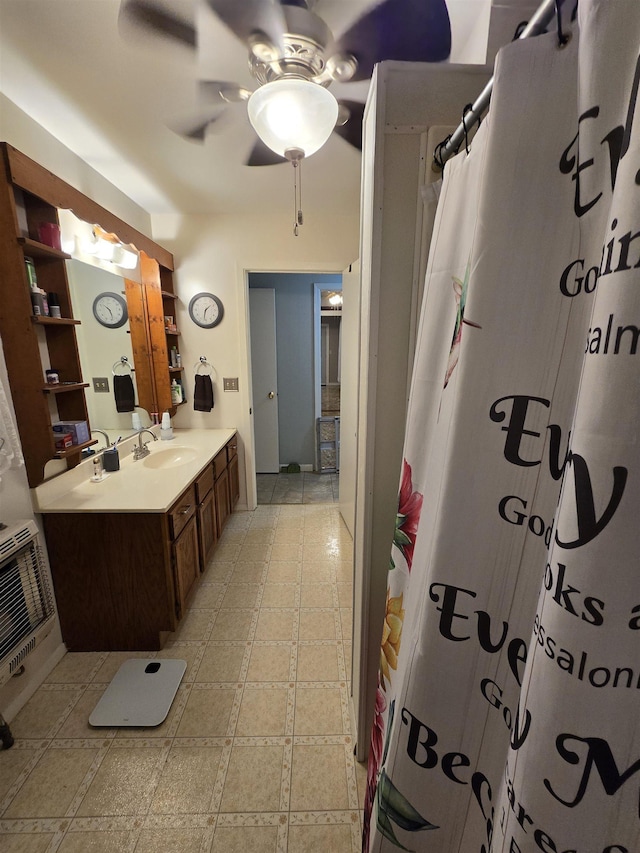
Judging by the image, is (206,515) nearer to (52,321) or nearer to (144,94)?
(52,321)

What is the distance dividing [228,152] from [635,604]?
2.30 meters

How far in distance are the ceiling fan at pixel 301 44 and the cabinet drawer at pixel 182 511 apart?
1.61m

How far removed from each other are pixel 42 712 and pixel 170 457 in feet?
4.61

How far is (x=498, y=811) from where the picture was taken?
484 millimetres

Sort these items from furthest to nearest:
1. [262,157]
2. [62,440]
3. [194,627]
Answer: [194,627]
[262,157]
[62,440]

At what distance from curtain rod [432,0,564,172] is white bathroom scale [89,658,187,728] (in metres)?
2.18

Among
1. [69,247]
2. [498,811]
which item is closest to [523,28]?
[498,811]

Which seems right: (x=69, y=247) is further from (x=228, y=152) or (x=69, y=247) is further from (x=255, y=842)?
(x=255, y=842)

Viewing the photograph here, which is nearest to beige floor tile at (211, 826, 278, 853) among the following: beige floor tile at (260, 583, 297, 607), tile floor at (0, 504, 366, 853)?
tile floor at (0, 504, 366, 853)

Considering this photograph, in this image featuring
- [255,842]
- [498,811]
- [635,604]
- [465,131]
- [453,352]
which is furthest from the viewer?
[255,842]

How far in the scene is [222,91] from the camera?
1.32 meters

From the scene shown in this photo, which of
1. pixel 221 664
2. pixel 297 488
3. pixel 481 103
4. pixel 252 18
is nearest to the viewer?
pixel 481 103

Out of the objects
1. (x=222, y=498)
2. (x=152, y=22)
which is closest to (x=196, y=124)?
(x=152, y=22)

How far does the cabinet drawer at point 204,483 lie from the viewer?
2.09m
